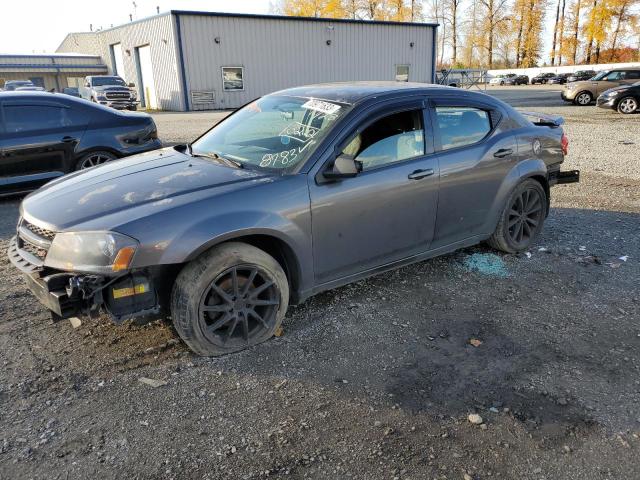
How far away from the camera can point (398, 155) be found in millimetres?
3941

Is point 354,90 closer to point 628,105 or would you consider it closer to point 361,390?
point 361,390

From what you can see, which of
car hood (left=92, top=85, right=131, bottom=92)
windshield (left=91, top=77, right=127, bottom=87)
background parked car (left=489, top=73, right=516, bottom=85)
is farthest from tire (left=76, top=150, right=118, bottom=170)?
background parked car (left=489, top=73, right=516, bottom=85)

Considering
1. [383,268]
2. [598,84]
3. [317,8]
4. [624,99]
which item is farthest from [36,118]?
[317,8]

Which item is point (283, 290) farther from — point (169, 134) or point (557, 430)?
point (169, 134)

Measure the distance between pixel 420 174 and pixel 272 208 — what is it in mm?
1332

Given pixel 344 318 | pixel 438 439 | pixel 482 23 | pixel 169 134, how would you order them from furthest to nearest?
1. pixel 482 23
2. pixel 169 134
3. pixel 344 318
4. pixel 438 439

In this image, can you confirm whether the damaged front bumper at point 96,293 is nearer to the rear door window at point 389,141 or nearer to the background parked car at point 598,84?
the rear door window at point 389,141

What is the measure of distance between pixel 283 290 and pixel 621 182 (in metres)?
7.03

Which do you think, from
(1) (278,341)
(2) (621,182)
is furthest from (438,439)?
(2) (621,182)

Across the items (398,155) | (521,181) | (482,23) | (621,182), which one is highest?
(482,23)

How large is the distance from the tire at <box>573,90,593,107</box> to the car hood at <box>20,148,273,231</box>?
23.8m

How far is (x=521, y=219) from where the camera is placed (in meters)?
5.09

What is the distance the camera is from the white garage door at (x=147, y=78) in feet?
101

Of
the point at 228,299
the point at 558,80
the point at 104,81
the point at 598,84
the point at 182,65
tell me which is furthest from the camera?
the point at 558,80
